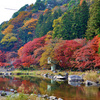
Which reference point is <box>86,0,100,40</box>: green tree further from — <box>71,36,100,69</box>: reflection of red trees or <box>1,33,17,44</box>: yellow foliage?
<box>1,33,17,44</box>: yellow foliage

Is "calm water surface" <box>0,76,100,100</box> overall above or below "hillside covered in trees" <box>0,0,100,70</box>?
below

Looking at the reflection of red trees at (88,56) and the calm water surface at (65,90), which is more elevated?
the reflection of red trees at (88,56)

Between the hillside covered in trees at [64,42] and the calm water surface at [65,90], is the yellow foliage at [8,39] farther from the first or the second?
the calm water surface at [65,90]

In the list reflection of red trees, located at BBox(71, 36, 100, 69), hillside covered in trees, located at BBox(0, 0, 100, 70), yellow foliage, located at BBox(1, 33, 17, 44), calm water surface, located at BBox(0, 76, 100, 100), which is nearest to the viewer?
calm water surface, located at BBox(0, 76, 100, 100)

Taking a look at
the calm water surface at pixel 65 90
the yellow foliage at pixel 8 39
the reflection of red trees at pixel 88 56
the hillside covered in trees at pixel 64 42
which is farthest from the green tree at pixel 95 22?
the yellow foliage at pixel 8 39

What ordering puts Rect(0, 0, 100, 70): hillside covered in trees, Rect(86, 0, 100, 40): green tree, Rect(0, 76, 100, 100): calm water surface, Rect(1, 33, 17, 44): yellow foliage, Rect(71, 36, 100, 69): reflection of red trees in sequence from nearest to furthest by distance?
Rect(0, 76, 100, 100): calm water surface → Rect(71, 36, 100, 69): reflection of red trees → Rect(0, 0, 100, 70): hillside covered in trees → Rect(86, 0, 100, 40): green tree → Rect(1, 33, 17, 44): yellow foliage

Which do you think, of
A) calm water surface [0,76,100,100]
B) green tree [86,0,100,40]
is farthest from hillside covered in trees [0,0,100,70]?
calm water surface [0,76,100,100]

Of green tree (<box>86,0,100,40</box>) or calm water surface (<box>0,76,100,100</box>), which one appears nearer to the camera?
calm water surface (<box>0,76,100,100</box>)

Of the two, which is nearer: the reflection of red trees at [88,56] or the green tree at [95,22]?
the reflection of red trees at [88,56]

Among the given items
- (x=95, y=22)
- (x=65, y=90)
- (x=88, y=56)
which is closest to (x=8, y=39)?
(x=95, y=22)

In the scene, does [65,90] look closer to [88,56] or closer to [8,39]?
[88,56]

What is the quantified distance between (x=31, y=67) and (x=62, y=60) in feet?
37.1

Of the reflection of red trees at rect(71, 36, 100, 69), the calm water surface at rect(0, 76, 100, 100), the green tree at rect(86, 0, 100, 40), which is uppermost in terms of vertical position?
the green tree at rect(86, 0, 100, 40)

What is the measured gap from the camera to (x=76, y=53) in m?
22.5
